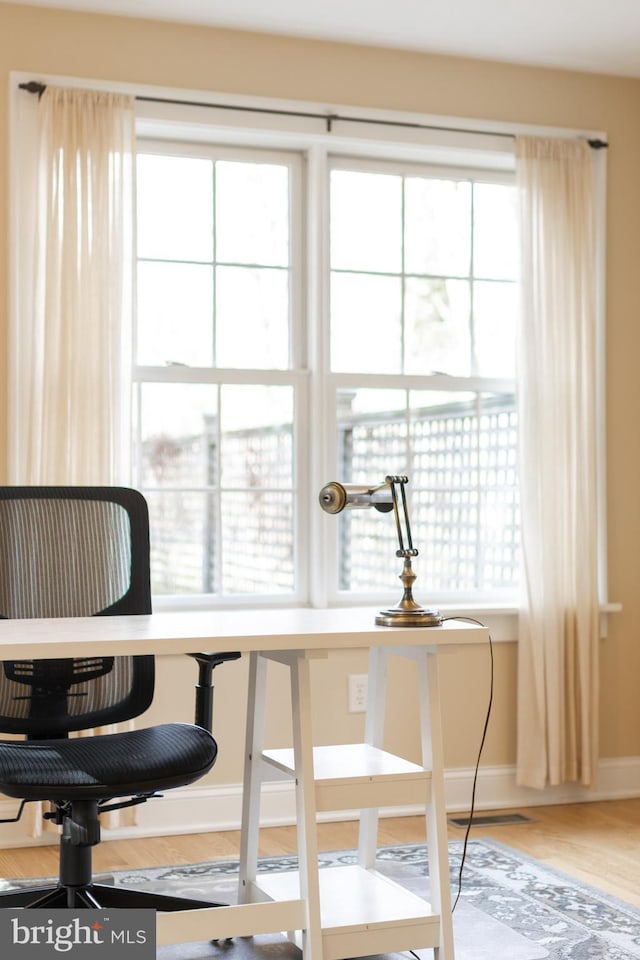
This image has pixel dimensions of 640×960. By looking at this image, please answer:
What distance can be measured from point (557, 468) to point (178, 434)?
4.40 ft

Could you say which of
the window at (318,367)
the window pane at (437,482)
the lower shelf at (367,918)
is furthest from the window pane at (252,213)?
the lower shelf at (367,918)

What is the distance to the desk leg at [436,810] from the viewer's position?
247 centimetres

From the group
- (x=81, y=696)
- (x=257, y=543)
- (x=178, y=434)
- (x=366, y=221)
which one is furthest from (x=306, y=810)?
(x=366, y=221)

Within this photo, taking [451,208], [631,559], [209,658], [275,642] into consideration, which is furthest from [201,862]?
[451,208]

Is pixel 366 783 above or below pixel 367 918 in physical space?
above

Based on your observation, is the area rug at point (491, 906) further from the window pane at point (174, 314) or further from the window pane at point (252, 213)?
the window pane at point (252, 213)

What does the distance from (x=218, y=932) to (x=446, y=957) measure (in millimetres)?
497

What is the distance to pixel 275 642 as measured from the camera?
234cm

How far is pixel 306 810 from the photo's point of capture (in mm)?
2383

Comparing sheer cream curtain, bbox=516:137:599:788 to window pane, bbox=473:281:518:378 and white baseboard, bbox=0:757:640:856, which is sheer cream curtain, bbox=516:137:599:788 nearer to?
white baseboard, bbox=0:757:640:856

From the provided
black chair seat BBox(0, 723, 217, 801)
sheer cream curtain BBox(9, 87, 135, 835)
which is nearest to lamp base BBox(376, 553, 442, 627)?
black chair seat BBox(0, 723, 217, 801)

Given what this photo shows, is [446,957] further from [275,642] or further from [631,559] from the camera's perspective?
[631,559]

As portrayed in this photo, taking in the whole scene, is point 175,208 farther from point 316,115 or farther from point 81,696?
point 81,696

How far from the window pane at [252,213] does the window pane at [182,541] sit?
85 centimetres
